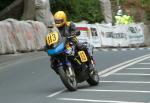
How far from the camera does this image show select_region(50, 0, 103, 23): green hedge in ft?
121

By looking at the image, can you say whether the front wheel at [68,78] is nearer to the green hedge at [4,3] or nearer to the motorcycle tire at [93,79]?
the motorcycle tire at [93,79]

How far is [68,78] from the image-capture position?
13.0m

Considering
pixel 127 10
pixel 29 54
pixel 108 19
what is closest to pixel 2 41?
pixel 29 54

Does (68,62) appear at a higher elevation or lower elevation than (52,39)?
lower

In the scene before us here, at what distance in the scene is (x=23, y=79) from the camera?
16.2 m

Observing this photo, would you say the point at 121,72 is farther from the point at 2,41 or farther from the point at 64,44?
the point at 2,41

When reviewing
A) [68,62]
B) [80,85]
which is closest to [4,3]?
[80,85]

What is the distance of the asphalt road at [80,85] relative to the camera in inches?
480

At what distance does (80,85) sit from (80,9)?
2556 cm

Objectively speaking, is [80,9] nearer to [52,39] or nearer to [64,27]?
[64,27]

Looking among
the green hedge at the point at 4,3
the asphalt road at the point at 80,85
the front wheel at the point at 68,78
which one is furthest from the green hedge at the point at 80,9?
the front wheel at the point at 68,78

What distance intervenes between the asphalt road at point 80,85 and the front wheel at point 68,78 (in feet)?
0.59

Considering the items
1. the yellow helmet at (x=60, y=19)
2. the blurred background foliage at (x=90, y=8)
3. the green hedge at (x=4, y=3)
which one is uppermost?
the yellow helmet at (x=60, y=19)

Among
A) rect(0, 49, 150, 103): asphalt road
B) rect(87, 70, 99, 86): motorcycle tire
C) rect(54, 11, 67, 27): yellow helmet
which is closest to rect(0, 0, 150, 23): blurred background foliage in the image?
rect(0, 49, 150, 103): asphalt road
